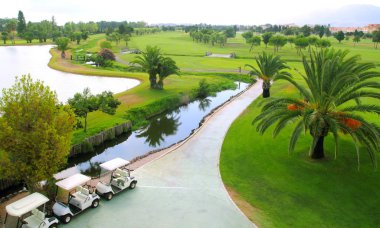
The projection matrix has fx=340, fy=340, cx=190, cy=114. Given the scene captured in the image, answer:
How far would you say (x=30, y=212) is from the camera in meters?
17.6

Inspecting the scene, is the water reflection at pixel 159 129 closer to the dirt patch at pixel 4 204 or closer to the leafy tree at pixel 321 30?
the dirt patch at pixel 4 204

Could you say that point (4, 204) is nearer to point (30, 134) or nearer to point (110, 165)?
point (30, 134)

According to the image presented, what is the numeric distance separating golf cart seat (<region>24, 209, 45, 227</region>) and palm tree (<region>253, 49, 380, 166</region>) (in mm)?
14693

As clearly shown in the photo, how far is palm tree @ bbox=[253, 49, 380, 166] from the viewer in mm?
21156

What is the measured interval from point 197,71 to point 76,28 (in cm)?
15118

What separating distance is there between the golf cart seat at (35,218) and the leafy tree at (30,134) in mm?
1874

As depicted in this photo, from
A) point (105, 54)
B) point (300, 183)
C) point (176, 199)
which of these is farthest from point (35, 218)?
point (105, 54)

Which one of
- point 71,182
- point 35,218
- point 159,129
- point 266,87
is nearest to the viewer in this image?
point 35,218

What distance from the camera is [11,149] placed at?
17.5 meters

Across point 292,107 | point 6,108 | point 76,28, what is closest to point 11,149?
point 6,108

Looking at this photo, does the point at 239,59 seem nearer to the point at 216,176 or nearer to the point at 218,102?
the point at 218,102

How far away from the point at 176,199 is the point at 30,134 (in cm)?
891

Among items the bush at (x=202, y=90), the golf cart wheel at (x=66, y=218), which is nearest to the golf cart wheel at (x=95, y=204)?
the golf cart wheel at (x=66, y=218)

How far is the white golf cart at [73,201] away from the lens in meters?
17.7
